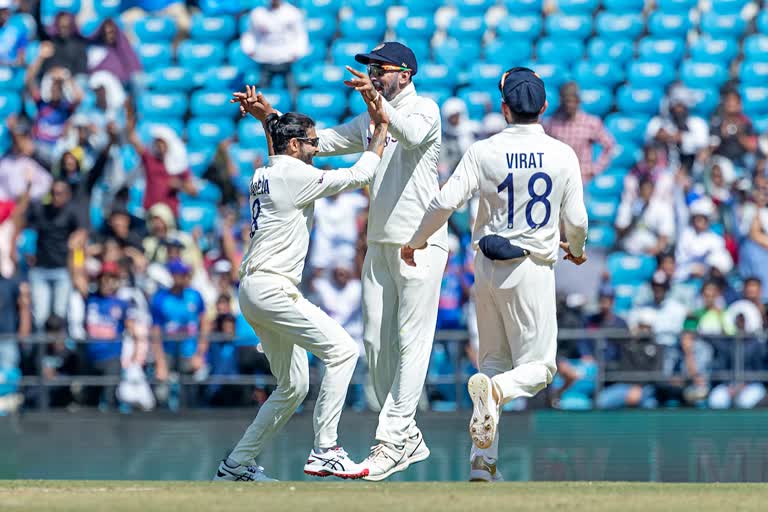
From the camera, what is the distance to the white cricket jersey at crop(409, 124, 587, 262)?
8258 millimetres

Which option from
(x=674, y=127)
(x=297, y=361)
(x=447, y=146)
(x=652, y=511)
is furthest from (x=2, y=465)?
(x=674, y=127)

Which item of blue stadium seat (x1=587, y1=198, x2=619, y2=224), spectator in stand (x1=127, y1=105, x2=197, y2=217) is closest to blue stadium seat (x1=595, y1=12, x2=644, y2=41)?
blue stadium seat (x1=587, y1=198, x2=619, y2=224)

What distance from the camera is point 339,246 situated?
14.9 meters

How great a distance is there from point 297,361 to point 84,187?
A: 25.9 ft

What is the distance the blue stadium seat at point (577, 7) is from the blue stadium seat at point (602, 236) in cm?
304

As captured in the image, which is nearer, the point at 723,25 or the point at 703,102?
the point at 703,102

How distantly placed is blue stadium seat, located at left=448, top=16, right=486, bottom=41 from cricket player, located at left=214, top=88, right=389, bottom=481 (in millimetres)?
9394

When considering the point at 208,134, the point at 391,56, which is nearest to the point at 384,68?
the point at 391,56

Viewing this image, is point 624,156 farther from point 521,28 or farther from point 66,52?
point 66,52

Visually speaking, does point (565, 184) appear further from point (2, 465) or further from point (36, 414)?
point (36, 414)

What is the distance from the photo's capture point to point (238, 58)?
17.9m

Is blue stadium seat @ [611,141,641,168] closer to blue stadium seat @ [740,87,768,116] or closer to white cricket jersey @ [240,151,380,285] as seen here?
blue stadium seat @ [740,87,768,116]

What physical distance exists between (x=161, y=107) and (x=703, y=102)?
584cm

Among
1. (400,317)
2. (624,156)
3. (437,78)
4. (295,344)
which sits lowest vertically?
(295,344)
